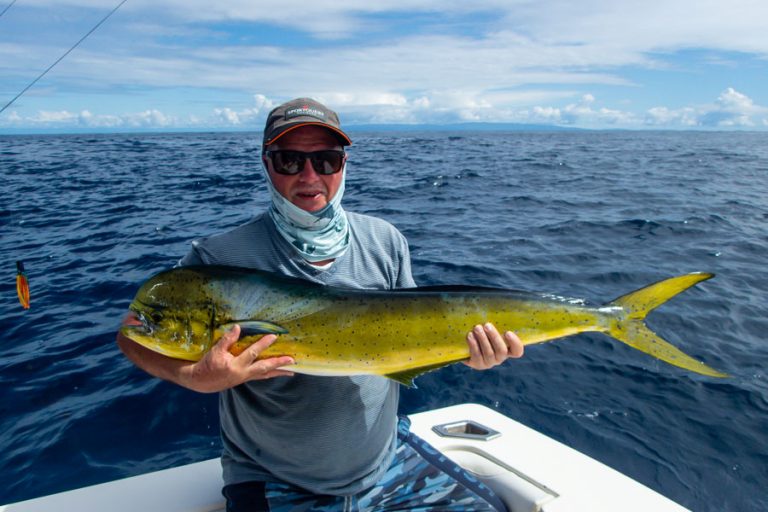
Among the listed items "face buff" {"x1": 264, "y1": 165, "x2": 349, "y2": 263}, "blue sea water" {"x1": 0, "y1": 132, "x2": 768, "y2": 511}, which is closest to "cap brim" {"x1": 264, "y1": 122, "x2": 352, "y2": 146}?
"face buff" {"x1": 264, "y1": 165, "x2": 349, "y2": 263}

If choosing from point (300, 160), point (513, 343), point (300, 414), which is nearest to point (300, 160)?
point (300, 160)

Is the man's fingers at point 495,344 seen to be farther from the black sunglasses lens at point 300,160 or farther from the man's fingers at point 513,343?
the black sunglasses lens at point 300,160

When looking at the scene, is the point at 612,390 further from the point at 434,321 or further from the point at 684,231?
the point at 684,231

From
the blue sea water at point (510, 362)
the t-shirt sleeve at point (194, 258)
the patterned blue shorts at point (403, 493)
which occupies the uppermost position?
the t-shirt sleeve at point (194, 258)

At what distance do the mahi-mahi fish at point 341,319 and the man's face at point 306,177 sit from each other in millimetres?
410

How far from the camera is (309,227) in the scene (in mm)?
2301

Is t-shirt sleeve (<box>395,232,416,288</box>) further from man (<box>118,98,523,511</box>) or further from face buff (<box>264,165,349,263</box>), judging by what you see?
face buff (<box>264,165,349,263</box>)

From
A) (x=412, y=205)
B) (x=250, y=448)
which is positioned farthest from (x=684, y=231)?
(x=250, y=448)

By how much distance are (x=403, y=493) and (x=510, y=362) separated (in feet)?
11.1

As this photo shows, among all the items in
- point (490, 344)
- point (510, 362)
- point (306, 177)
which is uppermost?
point (306, 177)

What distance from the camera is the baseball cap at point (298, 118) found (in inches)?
87.7

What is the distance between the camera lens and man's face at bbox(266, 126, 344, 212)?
7.62ft

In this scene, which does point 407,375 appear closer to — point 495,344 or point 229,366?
point 495,344

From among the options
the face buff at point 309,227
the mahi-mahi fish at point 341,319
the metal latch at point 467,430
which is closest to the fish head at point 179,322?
the mahi-mahi fish at point 341,319
